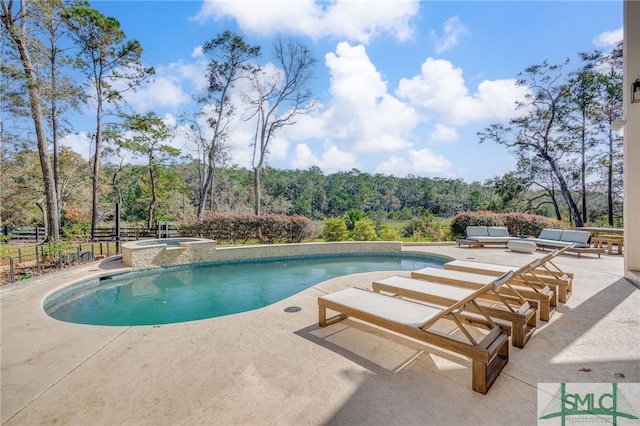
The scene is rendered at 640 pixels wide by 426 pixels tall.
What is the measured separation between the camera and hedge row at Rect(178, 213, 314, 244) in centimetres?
1202

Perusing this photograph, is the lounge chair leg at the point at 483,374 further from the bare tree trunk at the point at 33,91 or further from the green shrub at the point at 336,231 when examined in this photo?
the bare tree trunk at the point at 33,91

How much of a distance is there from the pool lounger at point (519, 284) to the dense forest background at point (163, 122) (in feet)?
35.6

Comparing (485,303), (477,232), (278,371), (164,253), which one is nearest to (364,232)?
(477,232)

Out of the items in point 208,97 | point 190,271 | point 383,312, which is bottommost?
point 190,271

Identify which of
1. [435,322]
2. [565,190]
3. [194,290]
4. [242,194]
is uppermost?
[242,194]

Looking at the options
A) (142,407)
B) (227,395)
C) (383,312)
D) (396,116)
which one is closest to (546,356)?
(383,312)

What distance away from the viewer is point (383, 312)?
293cm

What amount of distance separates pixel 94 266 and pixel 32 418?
681 centimetres

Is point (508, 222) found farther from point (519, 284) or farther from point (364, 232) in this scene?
point (519, 284)

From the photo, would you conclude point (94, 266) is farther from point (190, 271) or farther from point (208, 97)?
point (208, 97)

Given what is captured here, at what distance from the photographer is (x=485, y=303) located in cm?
411

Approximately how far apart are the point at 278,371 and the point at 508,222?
13586mm

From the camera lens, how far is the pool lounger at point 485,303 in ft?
9.63

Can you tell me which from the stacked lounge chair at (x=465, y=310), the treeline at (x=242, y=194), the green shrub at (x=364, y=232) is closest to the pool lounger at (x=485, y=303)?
the stacked lounge chair at (x=465, y=310)
